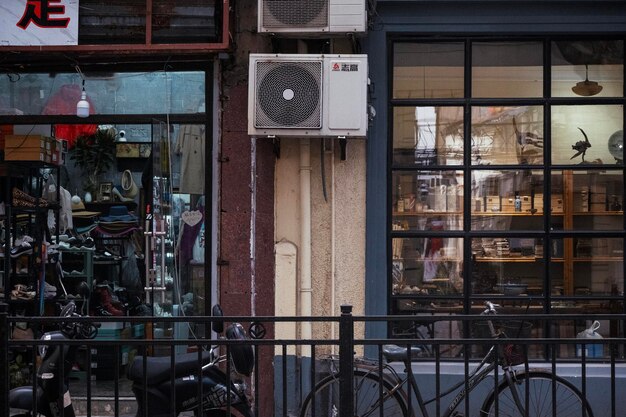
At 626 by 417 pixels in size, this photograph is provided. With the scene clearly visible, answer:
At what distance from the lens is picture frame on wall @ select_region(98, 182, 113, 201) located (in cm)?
1134

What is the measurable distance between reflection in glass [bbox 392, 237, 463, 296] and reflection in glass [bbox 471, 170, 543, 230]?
0.34m

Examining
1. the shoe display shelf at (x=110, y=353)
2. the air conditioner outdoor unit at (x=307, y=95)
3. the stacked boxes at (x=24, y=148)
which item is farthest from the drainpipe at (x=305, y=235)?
the stacked boxes at (x=24, y=148)

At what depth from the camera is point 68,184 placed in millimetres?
11219

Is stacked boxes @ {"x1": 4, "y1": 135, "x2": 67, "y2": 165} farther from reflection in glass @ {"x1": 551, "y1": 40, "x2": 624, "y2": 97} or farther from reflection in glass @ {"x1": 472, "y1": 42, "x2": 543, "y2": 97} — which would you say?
reflection in glass @ {"x1": 551, "y1": 40, "x2": 624, "y2": 97}

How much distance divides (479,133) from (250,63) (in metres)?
2.24

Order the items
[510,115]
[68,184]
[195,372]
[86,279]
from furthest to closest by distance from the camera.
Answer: [68,184]
[86,279]
[510,115]
[195,372]

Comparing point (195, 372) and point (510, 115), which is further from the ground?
point (510, 115)

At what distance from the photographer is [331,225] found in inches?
297

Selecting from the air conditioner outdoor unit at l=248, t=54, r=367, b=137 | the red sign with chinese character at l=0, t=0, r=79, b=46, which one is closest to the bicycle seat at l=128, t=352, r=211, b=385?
the air conditioner outdoor unit at l=248, t=54, r=367, b=137

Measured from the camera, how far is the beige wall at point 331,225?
7539 mm

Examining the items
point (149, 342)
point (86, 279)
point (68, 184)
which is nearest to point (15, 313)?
point (86, 279)

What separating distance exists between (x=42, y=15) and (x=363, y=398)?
14.5 ft

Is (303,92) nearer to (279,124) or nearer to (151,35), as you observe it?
(279,124)

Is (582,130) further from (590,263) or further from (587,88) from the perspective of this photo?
(590,263)
